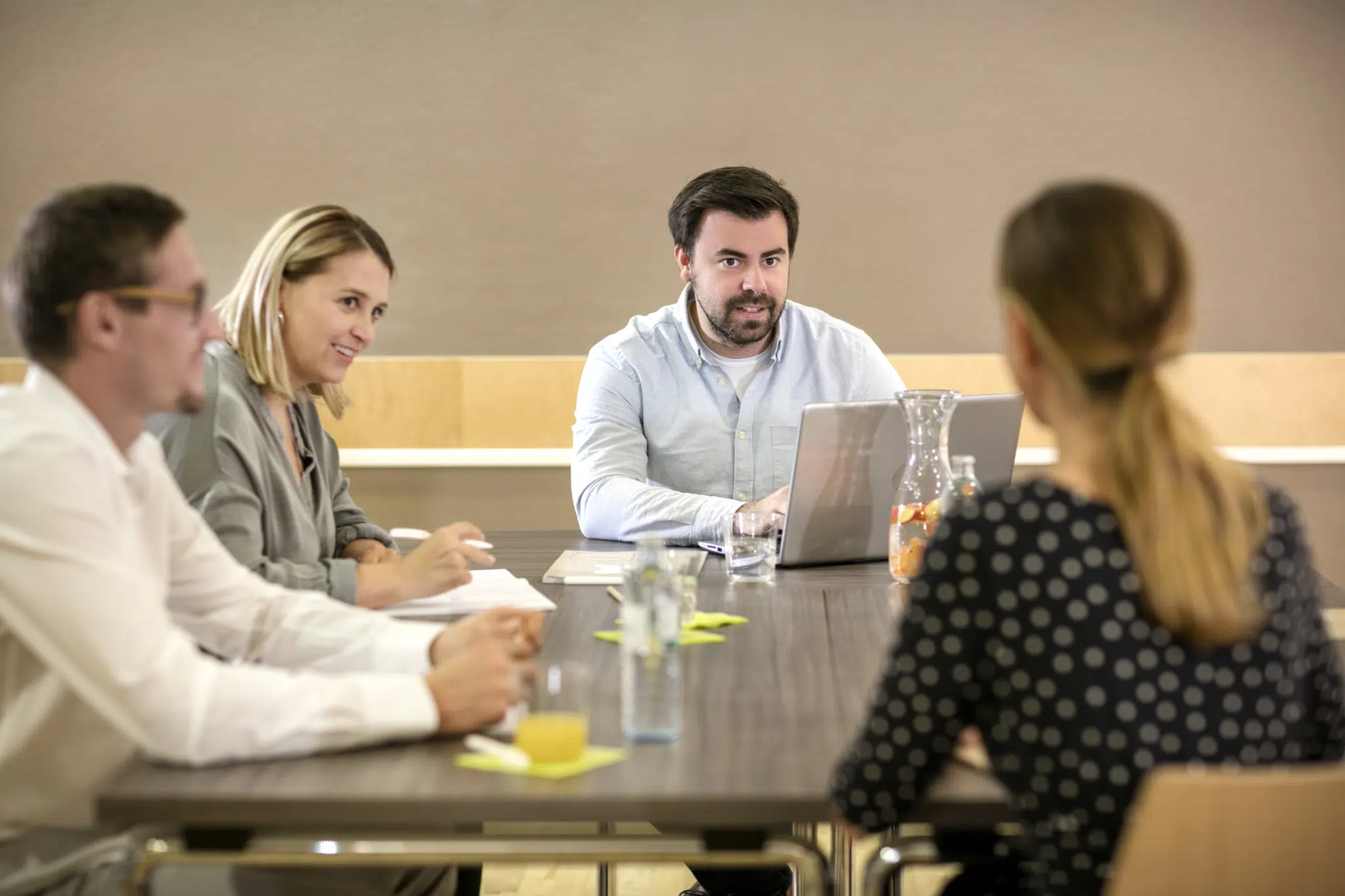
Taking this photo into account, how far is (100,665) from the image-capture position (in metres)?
1.28

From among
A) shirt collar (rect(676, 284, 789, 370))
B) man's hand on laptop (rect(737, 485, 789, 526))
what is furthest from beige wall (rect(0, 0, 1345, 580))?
man's hand on laptop (rect(737, 485, 789, 526))

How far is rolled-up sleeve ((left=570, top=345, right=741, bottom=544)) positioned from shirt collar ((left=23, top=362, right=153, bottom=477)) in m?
1.19

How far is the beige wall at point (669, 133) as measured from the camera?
13.3 feet

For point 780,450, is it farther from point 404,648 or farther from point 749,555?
point 404,648

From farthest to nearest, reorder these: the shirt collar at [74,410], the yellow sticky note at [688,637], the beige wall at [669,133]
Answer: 1. the beige wall at [669,133]
2. the yellow sticky note at [688,637]
3. the shirt collar at [74,410]

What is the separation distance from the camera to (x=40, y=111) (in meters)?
4.16

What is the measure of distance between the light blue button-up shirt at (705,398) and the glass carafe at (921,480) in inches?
28.3

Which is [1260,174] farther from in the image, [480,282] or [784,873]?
[784,873]

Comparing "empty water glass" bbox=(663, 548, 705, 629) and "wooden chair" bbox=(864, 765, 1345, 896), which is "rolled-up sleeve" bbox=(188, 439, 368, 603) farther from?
"wooden chair" bbox=(864, 765, 1345, 896)

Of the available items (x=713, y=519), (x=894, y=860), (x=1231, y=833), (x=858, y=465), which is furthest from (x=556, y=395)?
(x=1231, y=833)

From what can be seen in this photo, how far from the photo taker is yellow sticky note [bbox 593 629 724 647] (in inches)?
71.5

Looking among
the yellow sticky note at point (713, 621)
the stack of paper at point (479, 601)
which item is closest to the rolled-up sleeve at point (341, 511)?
the stack of paper at point (479, 601)

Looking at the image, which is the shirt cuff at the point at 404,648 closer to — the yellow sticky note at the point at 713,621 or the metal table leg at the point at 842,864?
the yellow sticky note at the point at 713,621

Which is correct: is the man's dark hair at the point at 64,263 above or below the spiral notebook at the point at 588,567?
above
